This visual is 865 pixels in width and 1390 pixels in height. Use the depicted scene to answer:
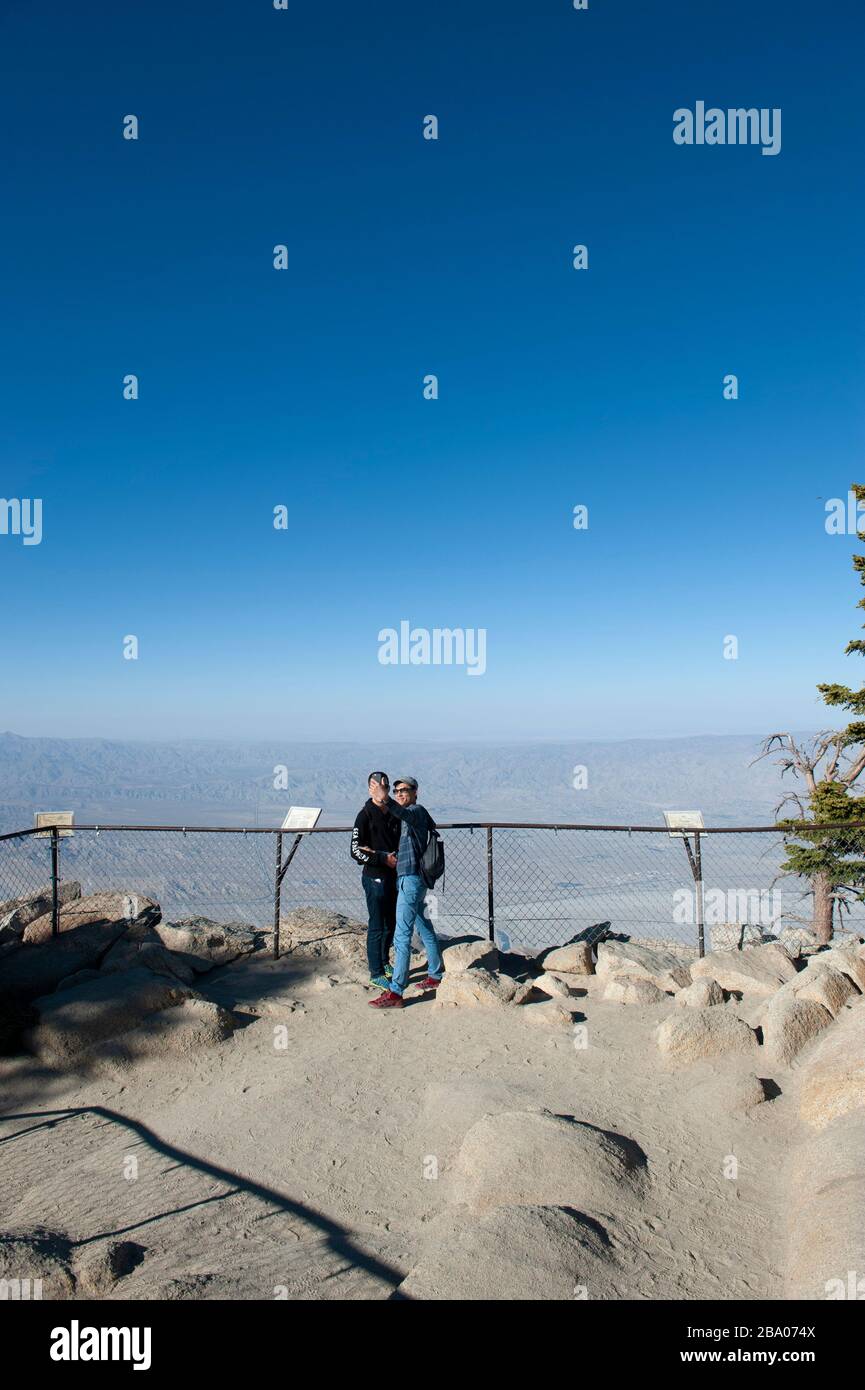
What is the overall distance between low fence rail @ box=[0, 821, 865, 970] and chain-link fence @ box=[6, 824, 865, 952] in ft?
0.36

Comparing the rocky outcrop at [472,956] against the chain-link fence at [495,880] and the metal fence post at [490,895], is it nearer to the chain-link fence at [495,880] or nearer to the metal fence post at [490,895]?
the metal fence post at [490,895]

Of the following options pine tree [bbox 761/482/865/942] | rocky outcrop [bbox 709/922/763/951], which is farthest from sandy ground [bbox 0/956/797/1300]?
pine tree [bbox 761/482/865/942]

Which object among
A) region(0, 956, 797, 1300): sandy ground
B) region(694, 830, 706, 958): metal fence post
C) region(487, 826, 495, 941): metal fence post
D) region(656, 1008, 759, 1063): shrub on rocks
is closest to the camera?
region(0, 956, 797, 1300): sandy ground

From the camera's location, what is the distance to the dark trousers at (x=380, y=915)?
872cm

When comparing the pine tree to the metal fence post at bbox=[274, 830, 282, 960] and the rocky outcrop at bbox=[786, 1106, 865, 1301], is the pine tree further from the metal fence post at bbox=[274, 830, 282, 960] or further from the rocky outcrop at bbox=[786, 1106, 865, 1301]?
the rocky outcrop at bbox=[786, 1106, 865, 1301]

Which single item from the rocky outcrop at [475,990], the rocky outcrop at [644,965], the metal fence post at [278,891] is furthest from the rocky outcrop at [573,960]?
the metal fence post at [278,891]

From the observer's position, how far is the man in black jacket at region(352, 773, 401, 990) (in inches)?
334

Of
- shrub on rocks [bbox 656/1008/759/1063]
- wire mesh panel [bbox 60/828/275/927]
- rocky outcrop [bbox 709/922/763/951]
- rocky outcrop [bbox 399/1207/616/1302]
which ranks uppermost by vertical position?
shrub on rocks [bbox 656/1008/759/1063]

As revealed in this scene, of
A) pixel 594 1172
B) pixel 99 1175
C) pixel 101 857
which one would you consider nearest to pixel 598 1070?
pixel 594 1172

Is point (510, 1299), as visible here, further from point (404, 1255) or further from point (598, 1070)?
point (598, 1070)

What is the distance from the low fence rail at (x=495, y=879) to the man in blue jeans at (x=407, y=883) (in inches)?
23.8

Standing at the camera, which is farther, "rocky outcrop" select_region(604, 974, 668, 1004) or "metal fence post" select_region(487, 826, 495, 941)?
"metal fence post" select_region(487, 826, 495, 941)

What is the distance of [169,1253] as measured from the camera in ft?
15.7

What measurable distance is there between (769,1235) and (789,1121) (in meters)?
1.35
